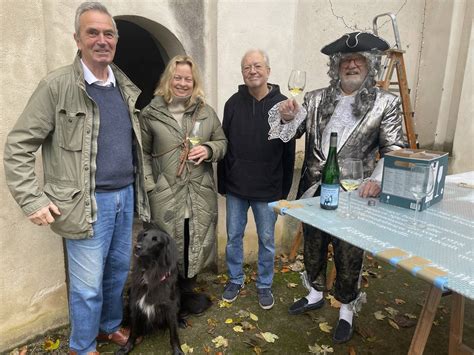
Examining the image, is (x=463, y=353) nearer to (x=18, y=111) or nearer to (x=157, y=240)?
(x=157, y=240)

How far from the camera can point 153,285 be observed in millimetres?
2736

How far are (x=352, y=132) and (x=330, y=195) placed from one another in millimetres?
789

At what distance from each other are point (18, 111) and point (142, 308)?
1659 millimetres

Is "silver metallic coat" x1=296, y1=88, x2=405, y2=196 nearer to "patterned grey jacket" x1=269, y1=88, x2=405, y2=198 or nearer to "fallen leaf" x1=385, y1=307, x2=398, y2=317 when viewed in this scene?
"patterned grey jacket" x1=269, y1=88, x2=405, y2=198

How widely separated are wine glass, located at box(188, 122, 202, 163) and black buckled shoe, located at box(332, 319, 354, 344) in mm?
1819

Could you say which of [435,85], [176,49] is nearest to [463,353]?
[176,49]

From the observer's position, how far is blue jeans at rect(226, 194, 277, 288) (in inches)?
131

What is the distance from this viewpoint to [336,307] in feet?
11.5

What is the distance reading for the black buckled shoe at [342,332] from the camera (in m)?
2.99

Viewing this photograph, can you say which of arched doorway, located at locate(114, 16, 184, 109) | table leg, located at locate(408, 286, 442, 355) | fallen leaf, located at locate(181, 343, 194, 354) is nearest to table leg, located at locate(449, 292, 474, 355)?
table leg, located at locate(408, 286, 442, 355)

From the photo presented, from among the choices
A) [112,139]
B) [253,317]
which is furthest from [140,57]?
[253,317]

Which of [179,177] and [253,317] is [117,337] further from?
[179,177]

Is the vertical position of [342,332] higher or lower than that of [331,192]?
lower

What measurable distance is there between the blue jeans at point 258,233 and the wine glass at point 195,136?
666mm
